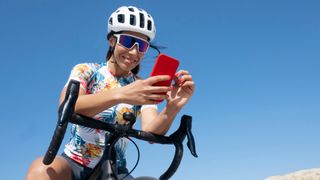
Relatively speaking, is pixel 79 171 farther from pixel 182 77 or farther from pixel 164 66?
pixel 164 66

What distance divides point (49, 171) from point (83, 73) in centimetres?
112

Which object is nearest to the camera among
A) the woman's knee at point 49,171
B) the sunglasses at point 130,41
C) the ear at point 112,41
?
the woman's knee at point 49,171

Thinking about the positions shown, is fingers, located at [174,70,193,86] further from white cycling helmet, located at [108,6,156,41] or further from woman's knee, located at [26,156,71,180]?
woman's knee, located at [26,156,71,180]

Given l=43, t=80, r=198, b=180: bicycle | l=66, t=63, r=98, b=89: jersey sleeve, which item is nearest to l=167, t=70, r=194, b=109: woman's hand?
l=43, t=80, r=198, b=180: bicycle

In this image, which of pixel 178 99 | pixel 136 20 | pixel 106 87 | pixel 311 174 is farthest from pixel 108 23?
pixel 311 174

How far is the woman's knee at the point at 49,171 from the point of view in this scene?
3762 millimetres

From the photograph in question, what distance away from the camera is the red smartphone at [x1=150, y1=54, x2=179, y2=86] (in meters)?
3.35

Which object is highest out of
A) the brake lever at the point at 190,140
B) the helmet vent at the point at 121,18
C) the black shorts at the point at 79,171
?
the helmet vent at the point at 121,18

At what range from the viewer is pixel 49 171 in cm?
379

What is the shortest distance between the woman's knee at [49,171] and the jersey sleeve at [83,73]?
0.83 m

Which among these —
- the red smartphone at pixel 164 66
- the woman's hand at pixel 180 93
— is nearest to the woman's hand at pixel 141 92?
the red smartphone at pixel 164 66

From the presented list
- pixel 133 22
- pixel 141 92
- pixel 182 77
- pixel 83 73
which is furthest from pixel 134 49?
pixel 141 92

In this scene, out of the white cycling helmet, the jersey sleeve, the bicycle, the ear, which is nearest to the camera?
the bicycle

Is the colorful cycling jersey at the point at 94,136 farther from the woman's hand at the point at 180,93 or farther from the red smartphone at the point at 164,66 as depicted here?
the red smartphone at the point at 164,66
